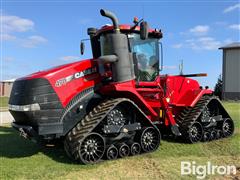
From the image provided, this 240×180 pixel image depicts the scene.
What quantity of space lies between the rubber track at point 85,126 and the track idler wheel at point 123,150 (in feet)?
2.83

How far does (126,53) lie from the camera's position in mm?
8609

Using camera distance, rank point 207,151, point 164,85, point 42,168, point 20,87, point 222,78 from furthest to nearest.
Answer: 1. point 222,78
2. point 164,85
3. point 207,151
4. point 20,87
5. point 42,168

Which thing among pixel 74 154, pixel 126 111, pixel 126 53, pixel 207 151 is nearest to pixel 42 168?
pixel 74 154

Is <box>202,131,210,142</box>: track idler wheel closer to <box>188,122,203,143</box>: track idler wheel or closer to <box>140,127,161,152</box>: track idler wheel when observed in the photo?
<box>188,122,203,143</box>: track idler wheel

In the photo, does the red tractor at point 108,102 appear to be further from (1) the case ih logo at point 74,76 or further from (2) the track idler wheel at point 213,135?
(2) the track idler wheel at point 213,135

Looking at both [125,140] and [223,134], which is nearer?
[125,140]

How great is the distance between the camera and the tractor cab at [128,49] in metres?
8.44

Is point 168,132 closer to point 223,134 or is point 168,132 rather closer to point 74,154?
point 223,134

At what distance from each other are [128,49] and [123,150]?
7.63 feet

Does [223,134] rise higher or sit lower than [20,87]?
Result: lower

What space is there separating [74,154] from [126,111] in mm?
1732

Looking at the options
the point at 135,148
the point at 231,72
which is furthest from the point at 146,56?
the point at 231,72

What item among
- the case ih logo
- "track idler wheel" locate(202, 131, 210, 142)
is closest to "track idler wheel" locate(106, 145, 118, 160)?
the case ih logo

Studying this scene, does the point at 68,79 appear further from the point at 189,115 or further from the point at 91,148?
the point at 189,115
